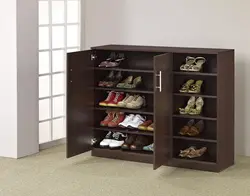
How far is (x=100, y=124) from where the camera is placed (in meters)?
6.72

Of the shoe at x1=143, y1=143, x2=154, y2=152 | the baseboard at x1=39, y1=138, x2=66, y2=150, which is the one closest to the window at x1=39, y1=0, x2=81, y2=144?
the baseboard at x1=39, y1=138, x2=66, y2=150

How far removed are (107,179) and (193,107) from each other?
1.17 m

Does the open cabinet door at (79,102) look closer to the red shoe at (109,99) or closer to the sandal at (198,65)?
the red shoe at (109,99)

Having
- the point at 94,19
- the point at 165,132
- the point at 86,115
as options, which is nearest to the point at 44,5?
the point at 94,19

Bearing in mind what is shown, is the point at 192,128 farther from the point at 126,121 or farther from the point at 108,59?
the point at 108,59

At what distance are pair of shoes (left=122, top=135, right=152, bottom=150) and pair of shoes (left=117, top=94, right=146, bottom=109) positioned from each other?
32cm

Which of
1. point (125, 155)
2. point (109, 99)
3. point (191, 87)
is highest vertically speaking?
point (191, 87)

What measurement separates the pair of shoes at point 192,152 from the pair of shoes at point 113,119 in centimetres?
74

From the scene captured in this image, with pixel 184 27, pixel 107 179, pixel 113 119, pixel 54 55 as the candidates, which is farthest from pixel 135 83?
pixel 107 179

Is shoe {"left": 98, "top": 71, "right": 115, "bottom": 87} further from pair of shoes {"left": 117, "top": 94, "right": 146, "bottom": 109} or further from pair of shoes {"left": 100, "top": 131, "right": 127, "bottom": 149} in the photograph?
pair of shoes {"left": 100, "top": 131, "right": 127, "bottom": 149}

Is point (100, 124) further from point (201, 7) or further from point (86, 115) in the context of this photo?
point (201, 7)

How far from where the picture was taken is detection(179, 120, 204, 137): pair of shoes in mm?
6270

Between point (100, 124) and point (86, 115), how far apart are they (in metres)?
0.24

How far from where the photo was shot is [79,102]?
6.41 m
